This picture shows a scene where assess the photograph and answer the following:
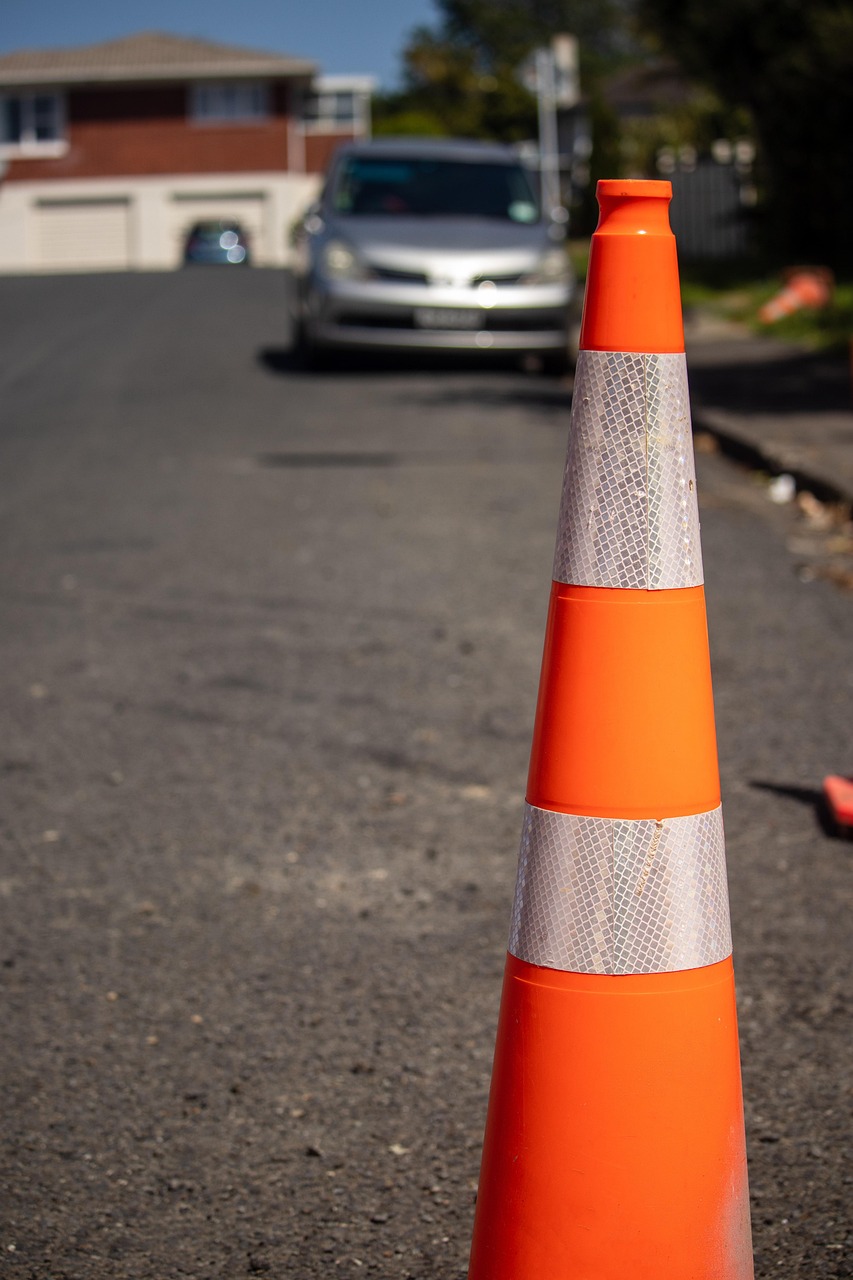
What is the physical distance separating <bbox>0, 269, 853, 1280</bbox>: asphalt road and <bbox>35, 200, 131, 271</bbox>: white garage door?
144 feet

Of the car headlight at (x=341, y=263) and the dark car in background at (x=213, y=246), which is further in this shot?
the dark car in background at (x=213, y=246)

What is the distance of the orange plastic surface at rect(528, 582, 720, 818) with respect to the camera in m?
1.74

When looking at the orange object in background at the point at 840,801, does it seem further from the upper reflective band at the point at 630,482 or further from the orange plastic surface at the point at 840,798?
the upper reflective band at the point at 630,482

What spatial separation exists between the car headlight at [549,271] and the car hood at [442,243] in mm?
64

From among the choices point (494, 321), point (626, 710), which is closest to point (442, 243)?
point (494, 321)

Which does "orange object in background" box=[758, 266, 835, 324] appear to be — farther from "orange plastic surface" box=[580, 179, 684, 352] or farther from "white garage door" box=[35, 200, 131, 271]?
"white garage door" box=[35, 200, 131, 271]

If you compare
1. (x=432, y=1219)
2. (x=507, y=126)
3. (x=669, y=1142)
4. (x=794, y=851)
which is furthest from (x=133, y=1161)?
(x=507, y=126)

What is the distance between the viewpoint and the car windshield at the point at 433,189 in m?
12.8

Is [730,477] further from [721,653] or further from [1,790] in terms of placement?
[1,790]

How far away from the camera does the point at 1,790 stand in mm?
3836

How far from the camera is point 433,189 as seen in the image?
12953mm

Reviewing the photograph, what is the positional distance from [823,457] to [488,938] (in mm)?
5315

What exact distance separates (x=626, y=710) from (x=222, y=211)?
1975 inches

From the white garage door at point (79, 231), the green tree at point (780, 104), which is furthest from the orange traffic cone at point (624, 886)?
the white garage door at point (79, 231)
